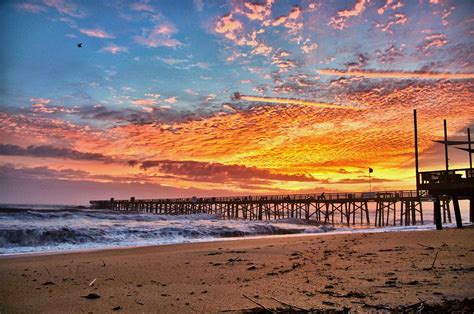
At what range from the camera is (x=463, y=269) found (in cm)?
636

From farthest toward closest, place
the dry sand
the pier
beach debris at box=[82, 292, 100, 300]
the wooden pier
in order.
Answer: the wooden pier, the pier, beach debris at box=[82, 292, 100, 300], the dry sand

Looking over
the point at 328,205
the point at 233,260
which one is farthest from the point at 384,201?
the point at 233,260

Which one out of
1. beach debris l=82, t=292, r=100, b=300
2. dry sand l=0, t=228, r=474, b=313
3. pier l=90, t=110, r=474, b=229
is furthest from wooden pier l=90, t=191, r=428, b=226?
beach debris l=82, t=292, r=100, b=300

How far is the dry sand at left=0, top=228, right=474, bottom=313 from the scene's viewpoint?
4781mm

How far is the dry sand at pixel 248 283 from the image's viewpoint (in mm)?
4781

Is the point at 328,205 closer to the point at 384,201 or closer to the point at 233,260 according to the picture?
the point at 384,201

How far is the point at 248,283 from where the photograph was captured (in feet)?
20.6

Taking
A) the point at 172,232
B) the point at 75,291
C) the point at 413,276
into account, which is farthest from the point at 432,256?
the point at 172,232

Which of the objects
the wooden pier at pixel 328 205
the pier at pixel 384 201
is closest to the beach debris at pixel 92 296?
the pier at pixel 384 201

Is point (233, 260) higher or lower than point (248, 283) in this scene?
lower

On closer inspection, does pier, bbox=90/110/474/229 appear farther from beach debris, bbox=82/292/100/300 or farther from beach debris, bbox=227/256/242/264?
beach debris, bbox=82/292/100/300

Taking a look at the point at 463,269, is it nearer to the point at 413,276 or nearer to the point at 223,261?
the point at 413,276

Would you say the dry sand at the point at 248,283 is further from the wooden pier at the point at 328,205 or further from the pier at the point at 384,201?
the wooden pier at the point at 328,205

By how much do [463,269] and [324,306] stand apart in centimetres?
355
